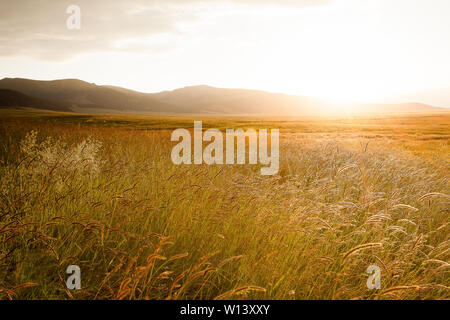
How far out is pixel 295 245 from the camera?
3025 millimetres

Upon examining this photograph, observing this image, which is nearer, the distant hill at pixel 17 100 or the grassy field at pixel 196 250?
the grassy field at pixel 196 250

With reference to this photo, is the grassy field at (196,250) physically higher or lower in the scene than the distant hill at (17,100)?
lower

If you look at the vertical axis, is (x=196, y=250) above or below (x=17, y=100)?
below

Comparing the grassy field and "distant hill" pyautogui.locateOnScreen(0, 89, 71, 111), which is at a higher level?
"distant hill" pyautogui.locateOnScreen(0, 89, 71, 111)

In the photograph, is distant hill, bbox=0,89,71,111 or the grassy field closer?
the grassy field

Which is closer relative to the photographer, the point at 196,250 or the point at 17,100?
the point at 196,250
